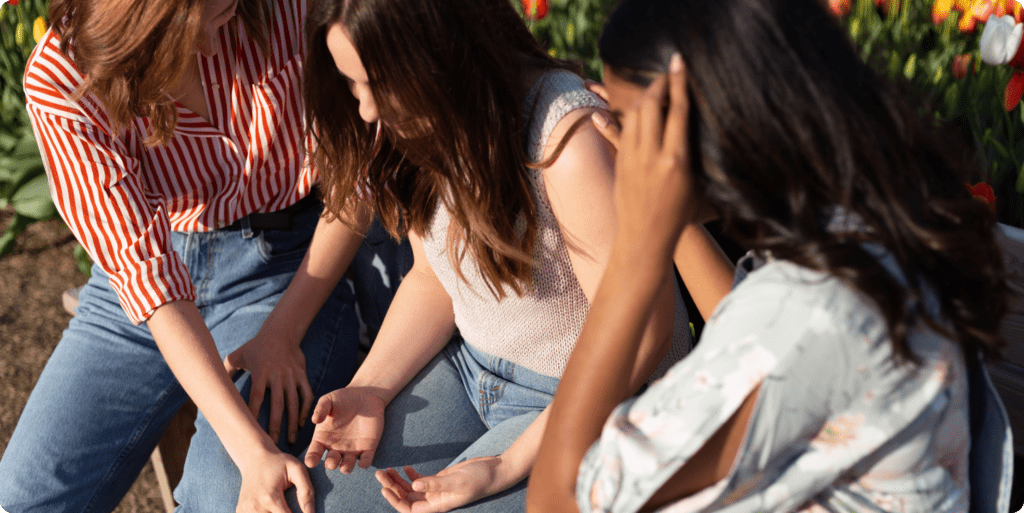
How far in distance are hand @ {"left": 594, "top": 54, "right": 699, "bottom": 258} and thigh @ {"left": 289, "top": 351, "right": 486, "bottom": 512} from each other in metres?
0.83

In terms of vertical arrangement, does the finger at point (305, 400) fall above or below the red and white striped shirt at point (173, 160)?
below

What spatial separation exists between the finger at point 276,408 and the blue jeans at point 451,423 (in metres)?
0.19

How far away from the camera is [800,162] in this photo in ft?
2.88

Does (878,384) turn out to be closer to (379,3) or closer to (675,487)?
(675,487)

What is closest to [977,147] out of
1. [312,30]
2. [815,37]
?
[815,37]

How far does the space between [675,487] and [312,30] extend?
964 millimetres

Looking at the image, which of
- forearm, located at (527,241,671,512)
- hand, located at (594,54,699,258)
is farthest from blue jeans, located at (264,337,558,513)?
hand, located at (594,54,699,258)

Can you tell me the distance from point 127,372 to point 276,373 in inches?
15.6

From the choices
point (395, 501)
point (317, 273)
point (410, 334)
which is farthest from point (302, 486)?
point (317, 273)

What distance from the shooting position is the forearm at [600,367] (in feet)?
3.17

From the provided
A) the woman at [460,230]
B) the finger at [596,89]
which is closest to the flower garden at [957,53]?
the finger at [596,89]

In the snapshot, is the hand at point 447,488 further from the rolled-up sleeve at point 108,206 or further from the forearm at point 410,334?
the rolled-up sleeve at point 108,206

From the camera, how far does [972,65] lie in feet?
7.04

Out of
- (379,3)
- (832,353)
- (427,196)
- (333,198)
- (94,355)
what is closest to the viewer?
(832,353)
